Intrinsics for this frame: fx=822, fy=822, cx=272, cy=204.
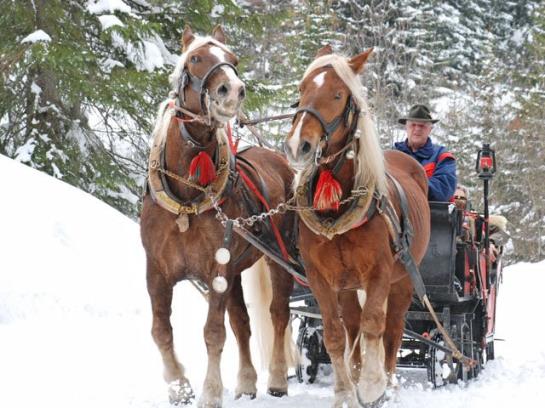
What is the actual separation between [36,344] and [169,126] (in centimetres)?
280

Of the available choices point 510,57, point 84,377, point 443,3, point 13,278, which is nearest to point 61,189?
point 13,278

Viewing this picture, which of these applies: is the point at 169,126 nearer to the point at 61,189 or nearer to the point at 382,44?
the point at 61,189

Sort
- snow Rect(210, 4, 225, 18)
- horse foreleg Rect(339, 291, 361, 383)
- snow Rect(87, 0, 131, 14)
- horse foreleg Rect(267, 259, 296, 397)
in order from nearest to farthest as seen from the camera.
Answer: horse foreleg Rect(339, 291, 361, 383) < horse foreleg Rect(267, 259, 296, 397) < snow Rect(87, 0, 131, 14) < snow Rect(210, 4, 225, 18)

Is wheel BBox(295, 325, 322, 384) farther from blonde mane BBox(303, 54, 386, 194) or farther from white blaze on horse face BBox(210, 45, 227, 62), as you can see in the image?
white blaze on horse face BBox(210, 45, 227, 62)

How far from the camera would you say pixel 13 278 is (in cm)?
788

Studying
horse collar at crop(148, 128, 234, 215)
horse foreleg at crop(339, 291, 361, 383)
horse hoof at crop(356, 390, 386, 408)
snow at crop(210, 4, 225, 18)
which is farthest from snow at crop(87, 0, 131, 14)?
horse hoof at crop(356, 390, 386, 408)

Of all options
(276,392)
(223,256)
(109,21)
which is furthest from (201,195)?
(109,21)

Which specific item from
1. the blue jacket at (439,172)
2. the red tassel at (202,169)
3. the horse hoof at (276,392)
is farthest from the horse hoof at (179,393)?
the blue jacket at (439,172)

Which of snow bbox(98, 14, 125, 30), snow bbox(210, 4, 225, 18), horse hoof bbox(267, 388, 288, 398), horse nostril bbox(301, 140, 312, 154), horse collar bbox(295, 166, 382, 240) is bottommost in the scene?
horse hoof bbox(267, 388, 288, 398)

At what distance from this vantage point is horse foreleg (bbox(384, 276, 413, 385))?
219 inches

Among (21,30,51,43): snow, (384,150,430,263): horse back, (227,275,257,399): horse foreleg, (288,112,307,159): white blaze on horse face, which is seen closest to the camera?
(288,112,307,159): white blaze on horse face

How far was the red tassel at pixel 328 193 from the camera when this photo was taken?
15.5 ft

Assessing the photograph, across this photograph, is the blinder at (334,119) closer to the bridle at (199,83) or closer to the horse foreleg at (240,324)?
the bridle at (199,83)

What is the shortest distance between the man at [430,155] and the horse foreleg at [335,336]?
2176mm
